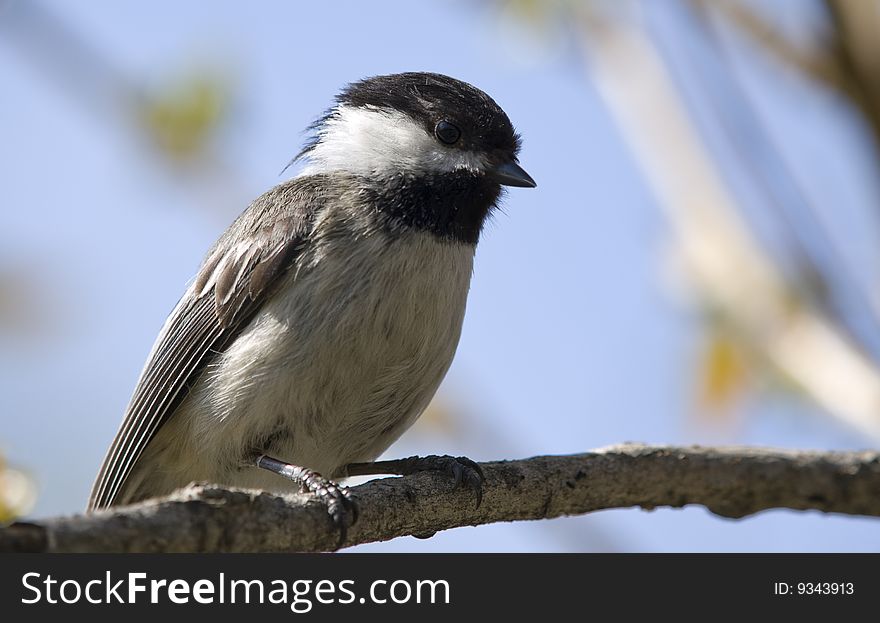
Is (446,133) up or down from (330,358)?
up

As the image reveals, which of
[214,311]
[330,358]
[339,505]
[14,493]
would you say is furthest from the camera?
[214,311]

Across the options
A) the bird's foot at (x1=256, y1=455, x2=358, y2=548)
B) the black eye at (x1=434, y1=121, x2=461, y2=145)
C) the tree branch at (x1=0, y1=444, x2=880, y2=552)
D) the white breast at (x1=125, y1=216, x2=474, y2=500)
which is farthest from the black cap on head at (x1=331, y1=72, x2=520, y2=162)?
the bird's foot at (x1=256, y1=455, x2=358, y2=548)

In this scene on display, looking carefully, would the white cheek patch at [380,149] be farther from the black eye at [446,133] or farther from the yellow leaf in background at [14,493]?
the yellow leaf in background at [14,493]

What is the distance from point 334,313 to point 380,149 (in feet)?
2.43

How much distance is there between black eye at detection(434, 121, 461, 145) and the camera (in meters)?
3.41

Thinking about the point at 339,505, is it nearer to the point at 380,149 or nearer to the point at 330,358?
the point at 330,358

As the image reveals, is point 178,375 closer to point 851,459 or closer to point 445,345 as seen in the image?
point 445,345

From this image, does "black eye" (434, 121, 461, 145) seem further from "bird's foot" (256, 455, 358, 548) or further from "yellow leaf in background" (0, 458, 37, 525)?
"yellow leaf in background" (0, 458, 37, 525)

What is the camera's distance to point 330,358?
297 centimetres

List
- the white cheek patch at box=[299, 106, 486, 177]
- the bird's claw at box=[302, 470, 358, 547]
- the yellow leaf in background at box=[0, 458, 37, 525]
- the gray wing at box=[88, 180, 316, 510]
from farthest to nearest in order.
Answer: the white cheek patch at box=[299, 106, 486, 177]
the gray wing at box=[88, 180, 316, 510]
the bird's claw at box=[302, 470, 358, 547]
the yellow leaf in background at box=[0, 458, 37, 525]

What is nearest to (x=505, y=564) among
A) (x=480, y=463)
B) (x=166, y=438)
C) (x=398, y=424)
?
(x=480, y=463)

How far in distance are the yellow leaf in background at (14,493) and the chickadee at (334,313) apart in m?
0.96

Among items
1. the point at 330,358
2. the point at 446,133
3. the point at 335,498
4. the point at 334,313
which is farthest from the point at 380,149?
the point at 335,498

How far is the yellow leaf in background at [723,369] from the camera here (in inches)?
155
